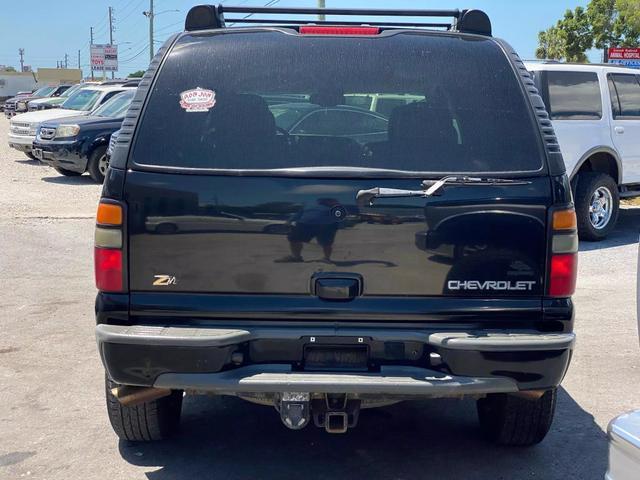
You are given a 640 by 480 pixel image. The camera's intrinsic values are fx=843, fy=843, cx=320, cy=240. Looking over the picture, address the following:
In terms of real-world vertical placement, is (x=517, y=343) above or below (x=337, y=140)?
below

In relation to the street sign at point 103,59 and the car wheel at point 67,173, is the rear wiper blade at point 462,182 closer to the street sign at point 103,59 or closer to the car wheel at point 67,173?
the car wheel at point 67,173

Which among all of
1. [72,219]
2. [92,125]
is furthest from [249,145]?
[92,125]

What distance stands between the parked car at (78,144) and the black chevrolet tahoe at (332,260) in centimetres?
1231

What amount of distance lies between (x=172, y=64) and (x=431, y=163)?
1.30 metres

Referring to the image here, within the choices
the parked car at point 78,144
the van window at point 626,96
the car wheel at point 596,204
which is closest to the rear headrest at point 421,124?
the car wheel at point 596,204

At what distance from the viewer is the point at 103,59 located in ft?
252

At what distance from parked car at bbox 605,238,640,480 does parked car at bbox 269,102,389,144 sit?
65.5 inches

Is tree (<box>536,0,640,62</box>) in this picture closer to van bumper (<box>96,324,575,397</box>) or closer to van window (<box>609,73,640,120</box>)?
van window (<box>609,73,640,120</box>)

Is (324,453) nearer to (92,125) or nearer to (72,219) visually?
(72,219)

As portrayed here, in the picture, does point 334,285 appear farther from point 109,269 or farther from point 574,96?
point 574,96

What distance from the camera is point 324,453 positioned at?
4469 mm

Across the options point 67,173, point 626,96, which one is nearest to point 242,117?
point 626,96

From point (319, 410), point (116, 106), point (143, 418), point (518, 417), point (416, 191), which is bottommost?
point (116, 106)

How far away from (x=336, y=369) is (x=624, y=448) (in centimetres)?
137
